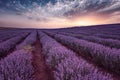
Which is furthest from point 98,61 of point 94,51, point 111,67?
point 111,67

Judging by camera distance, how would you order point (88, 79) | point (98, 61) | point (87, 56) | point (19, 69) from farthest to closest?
point (87, 56)
point (98, 61)
point (19, 69)
point (88, 79)

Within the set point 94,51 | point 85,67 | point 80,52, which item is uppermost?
point 85,67

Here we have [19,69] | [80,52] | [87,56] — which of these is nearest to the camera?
[19,69]

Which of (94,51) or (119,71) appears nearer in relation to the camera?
(119,71)

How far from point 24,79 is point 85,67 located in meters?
1.14

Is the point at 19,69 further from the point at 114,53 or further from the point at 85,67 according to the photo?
the point at 114,53

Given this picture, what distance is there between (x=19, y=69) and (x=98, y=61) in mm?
2989

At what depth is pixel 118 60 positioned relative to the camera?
4.03 metres

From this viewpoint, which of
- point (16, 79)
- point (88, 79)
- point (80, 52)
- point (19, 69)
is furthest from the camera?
point (80, 52)

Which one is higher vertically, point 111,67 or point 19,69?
point 19,69

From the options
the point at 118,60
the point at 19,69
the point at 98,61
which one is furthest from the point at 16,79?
the point at 98,61

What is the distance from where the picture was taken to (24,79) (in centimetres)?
261

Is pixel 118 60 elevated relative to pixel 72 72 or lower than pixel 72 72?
lower

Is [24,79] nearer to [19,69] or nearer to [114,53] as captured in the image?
[19,69]
